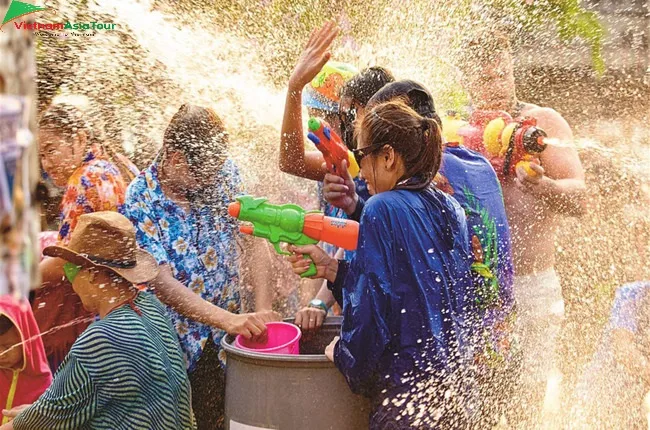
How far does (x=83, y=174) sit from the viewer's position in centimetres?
332

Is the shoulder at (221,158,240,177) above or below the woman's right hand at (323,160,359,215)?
below

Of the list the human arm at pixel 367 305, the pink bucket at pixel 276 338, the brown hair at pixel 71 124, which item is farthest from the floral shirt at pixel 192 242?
the human arm at pixel 367 305

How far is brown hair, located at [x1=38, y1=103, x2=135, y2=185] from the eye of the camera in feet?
11.4

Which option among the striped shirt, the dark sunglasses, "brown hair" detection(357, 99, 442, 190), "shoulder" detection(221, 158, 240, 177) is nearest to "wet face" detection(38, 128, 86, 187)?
"shoulder" detection(221, 158, 240, 177)

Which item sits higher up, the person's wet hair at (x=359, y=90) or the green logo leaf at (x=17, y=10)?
the green logo leaf at (x=17, y=10)

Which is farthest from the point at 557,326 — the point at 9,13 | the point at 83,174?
the point at 9,13

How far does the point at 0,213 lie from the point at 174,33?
76.1 inches

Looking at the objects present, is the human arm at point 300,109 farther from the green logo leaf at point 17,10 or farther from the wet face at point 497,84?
the green logo leaf at point 17,10

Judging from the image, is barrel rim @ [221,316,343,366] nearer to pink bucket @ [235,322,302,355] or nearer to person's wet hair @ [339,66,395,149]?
pink bucket @ [235,322,302,355]

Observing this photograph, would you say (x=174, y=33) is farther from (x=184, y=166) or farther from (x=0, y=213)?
(x=0, y=213)

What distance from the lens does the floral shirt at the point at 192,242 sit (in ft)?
10.5

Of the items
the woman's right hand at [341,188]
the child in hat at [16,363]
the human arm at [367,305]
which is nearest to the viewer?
the human arm at [367,305]

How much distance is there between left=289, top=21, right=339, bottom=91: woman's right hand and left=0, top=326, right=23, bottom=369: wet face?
138 centimetres

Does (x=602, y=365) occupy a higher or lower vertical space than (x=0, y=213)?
lower
